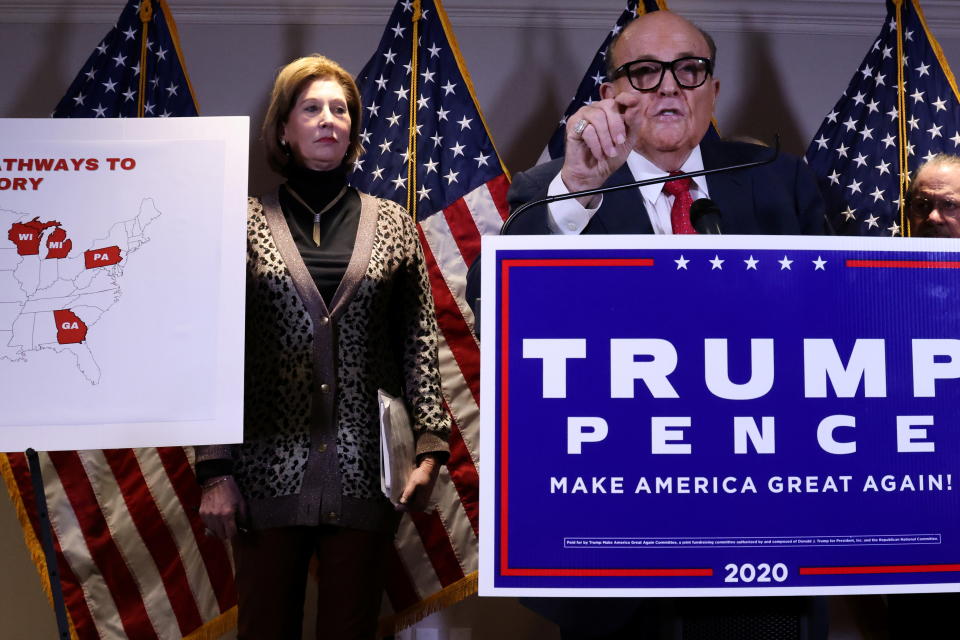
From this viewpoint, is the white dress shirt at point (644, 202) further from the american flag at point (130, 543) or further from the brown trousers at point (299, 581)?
the american flag at point (130, 543)

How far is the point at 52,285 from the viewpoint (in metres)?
1.60

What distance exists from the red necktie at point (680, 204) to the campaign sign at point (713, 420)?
1.86ft

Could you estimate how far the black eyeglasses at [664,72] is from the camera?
1873 millimetres

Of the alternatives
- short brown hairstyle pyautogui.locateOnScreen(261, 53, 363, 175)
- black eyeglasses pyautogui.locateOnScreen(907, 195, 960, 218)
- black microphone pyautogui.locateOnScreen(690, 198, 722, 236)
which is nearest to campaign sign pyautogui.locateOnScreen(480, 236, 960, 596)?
black microphone pyautogui.locateOnScreen(690, 198, 722, 236)

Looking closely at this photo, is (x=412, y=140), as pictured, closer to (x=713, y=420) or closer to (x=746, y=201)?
(x=746, y=201)

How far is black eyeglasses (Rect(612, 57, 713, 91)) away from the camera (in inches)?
73.7

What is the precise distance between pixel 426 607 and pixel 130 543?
2.77 ft

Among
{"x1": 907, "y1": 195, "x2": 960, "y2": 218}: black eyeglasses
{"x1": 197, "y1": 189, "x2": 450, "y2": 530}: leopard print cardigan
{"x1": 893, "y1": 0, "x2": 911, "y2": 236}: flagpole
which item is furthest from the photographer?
{"x1": 893, "y1": 0, "x2": 911, "y2": 236}: flagpole

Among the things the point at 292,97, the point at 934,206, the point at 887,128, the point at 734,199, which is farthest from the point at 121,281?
the point at 887,128

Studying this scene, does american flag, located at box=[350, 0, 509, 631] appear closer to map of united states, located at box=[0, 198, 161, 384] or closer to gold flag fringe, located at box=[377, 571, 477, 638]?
gold flag fringe, located at box=[377, 571, 477, 638]

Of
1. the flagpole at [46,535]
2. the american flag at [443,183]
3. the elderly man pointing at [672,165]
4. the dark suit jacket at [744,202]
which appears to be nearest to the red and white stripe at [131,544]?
the american flag at [443,183]

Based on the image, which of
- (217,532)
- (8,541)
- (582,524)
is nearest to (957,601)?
(582,524)

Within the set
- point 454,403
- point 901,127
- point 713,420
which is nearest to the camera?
point 713,420

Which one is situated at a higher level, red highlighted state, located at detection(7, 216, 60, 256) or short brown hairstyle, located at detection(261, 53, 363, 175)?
short brown hairstyle, located at detection(261, 53, 363, 175)
